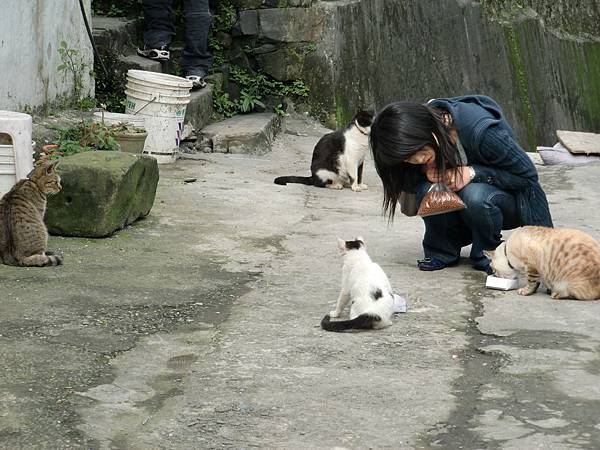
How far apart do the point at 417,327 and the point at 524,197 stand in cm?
130

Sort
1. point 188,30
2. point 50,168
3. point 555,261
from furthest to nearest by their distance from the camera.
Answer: point 188,30
point 50,168
point 555,261

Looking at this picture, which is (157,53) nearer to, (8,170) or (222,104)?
(222,104)

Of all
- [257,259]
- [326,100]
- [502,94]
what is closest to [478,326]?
[257,259]

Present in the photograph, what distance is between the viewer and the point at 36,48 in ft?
24.8

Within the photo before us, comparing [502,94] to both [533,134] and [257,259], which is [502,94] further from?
[257,259]

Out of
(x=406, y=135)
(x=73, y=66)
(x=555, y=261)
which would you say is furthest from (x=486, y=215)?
(x=73, y=66)

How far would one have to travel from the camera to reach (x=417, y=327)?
14.0 feet

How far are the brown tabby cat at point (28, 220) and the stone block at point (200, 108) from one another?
3.97 metres

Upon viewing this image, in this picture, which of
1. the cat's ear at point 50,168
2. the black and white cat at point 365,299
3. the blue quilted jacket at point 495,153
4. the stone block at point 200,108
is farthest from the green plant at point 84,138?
the black and white cat at point 365,299

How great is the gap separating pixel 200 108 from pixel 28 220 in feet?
15.4

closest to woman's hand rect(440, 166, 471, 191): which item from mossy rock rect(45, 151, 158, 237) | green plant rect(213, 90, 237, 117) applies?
mossy rock rect(45, 151, 158, 237)

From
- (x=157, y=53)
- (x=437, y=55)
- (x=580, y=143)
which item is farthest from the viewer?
(x=437, y=55)

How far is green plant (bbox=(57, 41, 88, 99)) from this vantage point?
316 inches

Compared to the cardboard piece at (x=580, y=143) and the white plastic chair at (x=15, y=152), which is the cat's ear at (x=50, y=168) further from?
the cardboard piece at (x=580, y=143)
